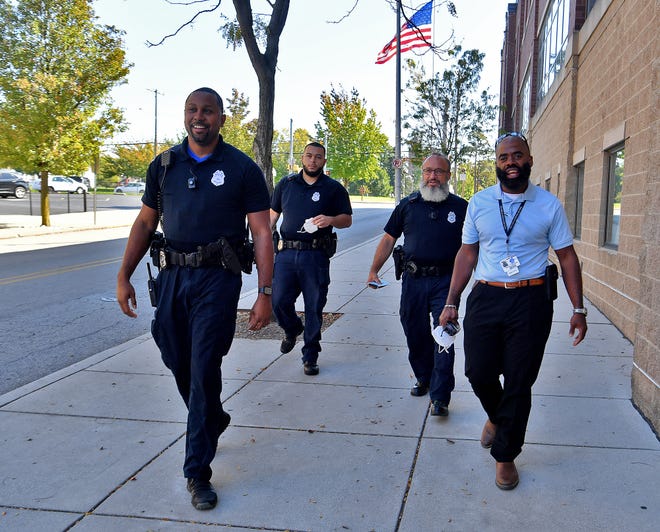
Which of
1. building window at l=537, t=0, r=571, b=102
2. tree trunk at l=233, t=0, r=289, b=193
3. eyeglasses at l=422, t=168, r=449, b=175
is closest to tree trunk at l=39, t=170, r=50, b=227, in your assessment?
building window at l=537, t=0, r=571, b=102

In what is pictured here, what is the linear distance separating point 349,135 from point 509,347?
58541mm

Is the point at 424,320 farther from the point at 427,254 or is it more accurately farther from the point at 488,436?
the point at 488,436

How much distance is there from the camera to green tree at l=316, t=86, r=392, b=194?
6031 centimetres

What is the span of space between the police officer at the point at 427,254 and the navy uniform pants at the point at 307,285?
1.09 metres

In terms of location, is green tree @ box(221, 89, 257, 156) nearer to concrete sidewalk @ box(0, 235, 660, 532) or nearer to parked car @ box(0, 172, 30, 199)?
parked car @ box(0, 172, 30, 199)

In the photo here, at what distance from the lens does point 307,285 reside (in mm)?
6426

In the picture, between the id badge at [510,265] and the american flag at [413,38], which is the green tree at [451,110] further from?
the id badge at [510,265]

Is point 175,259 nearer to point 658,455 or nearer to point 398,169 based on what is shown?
point 658,455

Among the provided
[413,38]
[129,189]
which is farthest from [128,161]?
[413,38]

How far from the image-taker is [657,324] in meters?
4.70

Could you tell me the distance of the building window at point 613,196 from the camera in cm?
950

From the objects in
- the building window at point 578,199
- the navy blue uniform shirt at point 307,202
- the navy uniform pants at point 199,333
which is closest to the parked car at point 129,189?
the building window at point 578,199

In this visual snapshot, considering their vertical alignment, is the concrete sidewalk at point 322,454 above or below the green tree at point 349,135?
below

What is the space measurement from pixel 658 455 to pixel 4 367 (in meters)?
5.72
